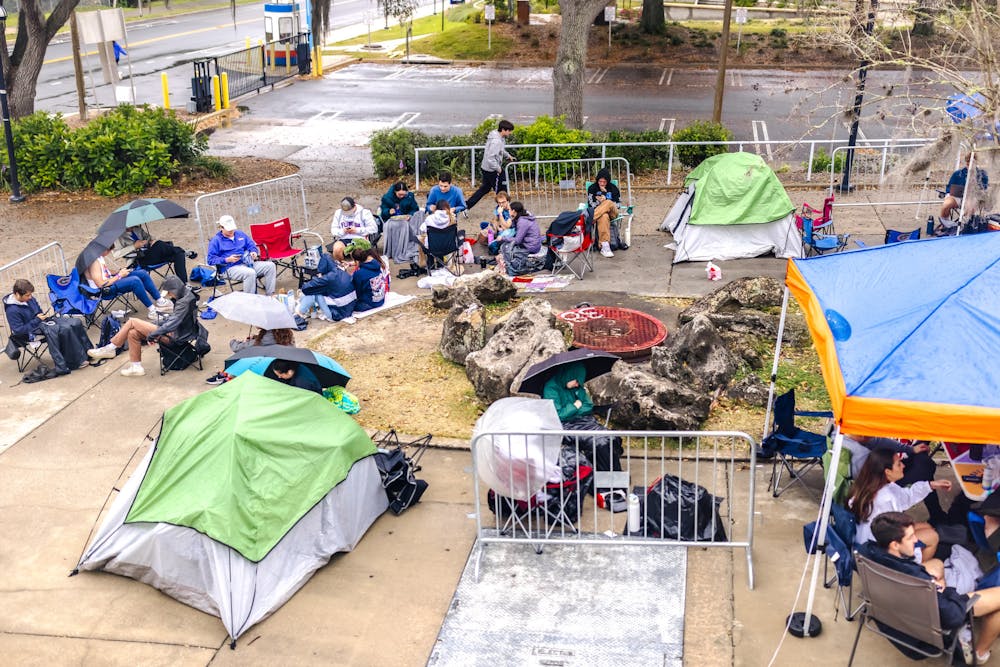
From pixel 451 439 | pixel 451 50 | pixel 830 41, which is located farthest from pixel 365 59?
pixel 451 439

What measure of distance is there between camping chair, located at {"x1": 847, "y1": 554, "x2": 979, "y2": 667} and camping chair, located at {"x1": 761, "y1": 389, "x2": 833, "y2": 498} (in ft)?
6.93

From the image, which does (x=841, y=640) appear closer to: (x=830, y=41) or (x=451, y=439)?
(x=451, y=439)

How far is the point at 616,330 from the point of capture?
1181 cm

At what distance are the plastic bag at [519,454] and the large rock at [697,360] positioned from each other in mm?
2825

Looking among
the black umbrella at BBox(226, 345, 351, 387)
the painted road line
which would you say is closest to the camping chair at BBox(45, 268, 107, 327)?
the black umbrella at BBox(226, 345, 351, 387)

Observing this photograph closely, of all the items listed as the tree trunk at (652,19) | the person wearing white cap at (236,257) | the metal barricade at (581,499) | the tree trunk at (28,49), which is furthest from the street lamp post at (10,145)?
the tree trunk at (652,19)

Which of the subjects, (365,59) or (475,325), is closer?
(475,325)

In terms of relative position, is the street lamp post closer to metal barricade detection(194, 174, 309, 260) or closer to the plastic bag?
metal barricade detection(194, 174, 309, 260)

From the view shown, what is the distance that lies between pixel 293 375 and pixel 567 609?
11.9ft

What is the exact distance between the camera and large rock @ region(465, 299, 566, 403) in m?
10.4

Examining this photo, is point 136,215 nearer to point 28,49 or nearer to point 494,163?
point 494,163

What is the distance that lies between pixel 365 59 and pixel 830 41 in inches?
1056

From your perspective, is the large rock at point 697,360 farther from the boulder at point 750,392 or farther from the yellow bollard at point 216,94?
the yellow bollard at point 216,94

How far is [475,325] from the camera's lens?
11.4 meters
